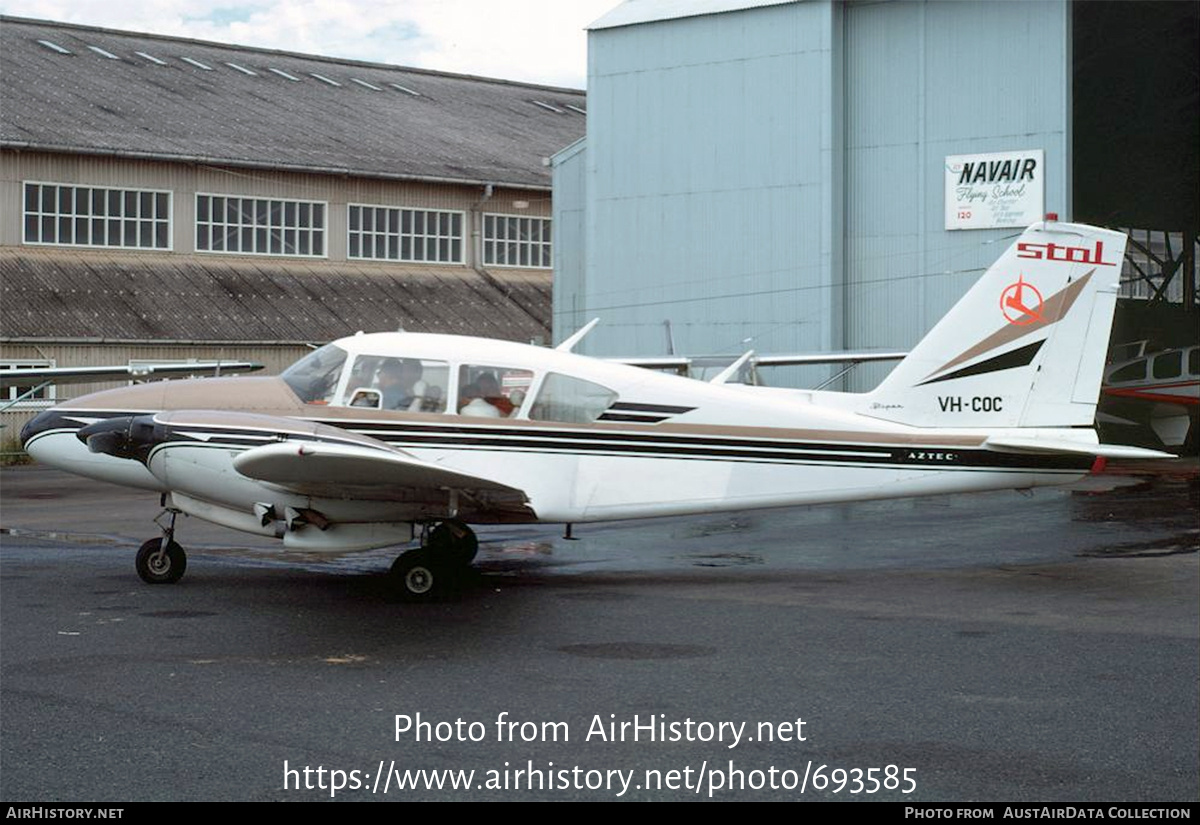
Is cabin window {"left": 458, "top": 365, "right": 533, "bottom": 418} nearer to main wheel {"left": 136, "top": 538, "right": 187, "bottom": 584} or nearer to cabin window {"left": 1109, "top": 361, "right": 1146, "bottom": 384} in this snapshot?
main wheel {"left": 136, "top": 538, "right": 187, "bottom": 584}

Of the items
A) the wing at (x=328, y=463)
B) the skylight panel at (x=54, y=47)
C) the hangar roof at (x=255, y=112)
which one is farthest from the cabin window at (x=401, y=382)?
the skylight panel at (x=54, y=47)

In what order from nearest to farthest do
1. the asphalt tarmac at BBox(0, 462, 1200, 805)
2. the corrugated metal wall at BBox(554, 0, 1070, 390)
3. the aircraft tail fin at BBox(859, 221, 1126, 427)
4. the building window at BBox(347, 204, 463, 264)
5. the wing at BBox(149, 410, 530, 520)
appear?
the asphalt tarmac at BBox(0, 462, 1200, 805), the wing at BBox(149, 410, 530, 520), the aircraft tail fin at BBox(859, 221, 1126, 427), the corrugated metal wall at BBox(554, 0, 1070, 390), the building window at BBox(347, 204, 463, 264)

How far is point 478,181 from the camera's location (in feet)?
135

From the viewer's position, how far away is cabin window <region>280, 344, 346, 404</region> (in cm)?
1173

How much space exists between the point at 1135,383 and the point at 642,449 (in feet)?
64.2

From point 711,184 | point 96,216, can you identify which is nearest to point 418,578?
point 711,184

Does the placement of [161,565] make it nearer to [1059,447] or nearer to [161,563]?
[161,563]

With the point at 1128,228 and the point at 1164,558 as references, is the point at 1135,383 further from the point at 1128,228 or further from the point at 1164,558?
the point at 1164,558

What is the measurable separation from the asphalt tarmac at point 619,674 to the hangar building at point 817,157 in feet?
32.7

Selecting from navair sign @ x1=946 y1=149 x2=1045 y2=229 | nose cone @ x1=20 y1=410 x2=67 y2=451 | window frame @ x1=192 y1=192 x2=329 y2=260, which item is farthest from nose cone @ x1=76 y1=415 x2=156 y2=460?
window frame @ x1=192 y1=192 x2=329 y2=260

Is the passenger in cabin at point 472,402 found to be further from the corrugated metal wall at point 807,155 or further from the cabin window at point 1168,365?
the cabin window at point 1168,365

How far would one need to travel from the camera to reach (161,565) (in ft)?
39.2

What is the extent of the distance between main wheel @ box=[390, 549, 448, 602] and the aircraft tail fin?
161 inches
